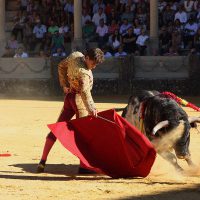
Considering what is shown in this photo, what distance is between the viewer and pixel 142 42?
2086 centimetres

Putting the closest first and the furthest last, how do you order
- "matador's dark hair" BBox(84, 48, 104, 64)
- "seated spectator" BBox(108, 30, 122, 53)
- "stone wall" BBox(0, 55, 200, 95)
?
1. "matador's dark hair" BBox(84, 48, 104, 64)
2. "stone wall" BBox(0, 55, 200, 95)
3. "seated spectator" BBox(108, 30, 122, 53)

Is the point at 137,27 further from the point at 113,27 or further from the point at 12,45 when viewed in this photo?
the point at 12,45

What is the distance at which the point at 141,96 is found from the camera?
26.2 ft

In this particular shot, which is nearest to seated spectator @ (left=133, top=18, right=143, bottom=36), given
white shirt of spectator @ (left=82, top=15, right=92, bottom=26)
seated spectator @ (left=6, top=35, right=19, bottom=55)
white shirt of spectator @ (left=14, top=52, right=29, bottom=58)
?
white shirt of spectator @ (left=82, top=15, right=92, bottom=26)

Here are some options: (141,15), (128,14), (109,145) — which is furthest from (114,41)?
(109,145)

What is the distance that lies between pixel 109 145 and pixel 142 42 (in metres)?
13.7

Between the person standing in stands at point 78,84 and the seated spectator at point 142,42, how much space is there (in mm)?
12978

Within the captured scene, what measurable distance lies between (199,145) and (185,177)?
2515 millimetres

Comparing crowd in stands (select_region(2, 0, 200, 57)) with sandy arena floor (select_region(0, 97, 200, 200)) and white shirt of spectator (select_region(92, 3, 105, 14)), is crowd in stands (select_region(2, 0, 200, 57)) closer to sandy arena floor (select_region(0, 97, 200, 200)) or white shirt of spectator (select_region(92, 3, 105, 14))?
white shirt of spectator (select_region(92, 3, 105, 14))

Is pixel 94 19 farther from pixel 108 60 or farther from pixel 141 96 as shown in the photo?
pixel 141 96

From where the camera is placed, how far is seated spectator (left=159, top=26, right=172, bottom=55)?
20781 mm

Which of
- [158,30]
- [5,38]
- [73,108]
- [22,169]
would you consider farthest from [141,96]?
[5,38]

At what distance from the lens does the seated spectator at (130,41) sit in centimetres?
2062

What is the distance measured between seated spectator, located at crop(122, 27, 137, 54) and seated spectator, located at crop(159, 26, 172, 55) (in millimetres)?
836
